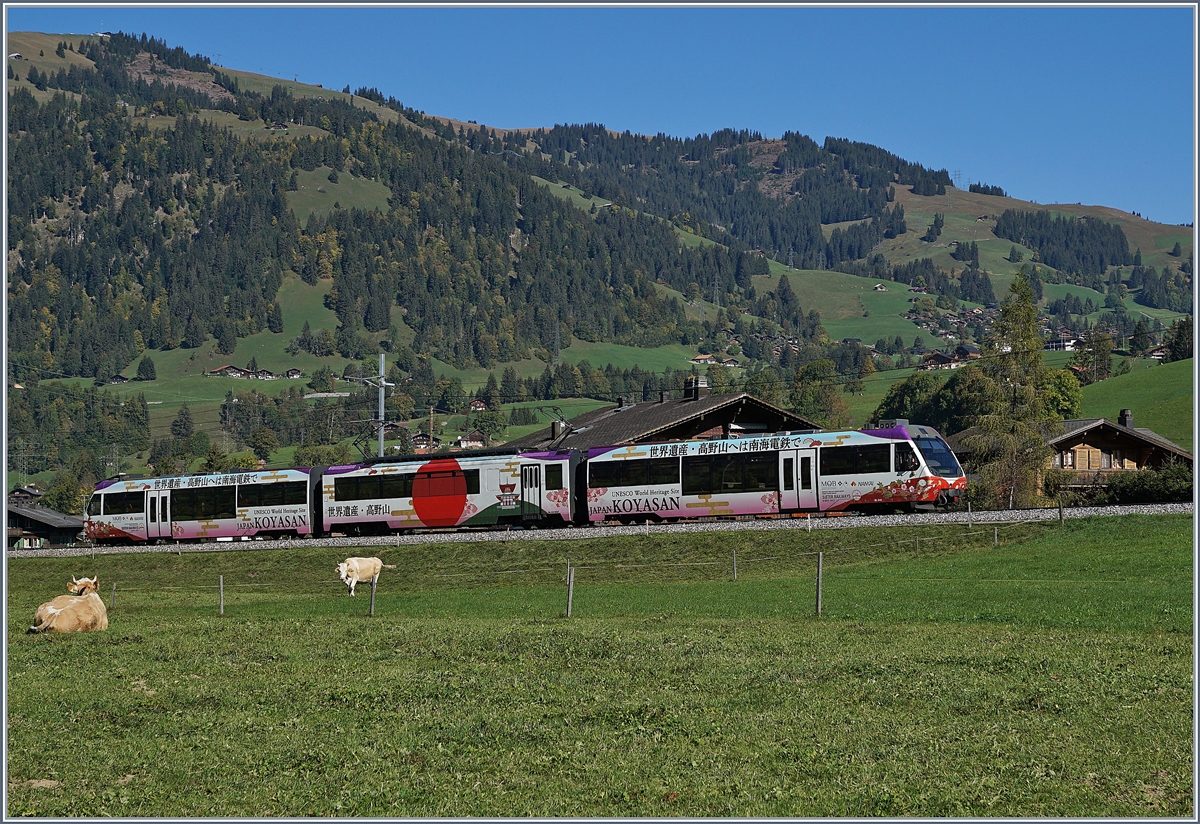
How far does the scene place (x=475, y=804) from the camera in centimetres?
1127

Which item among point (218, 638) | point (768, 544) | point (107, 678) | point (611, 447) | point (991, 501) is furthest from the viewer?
point (991, 501)

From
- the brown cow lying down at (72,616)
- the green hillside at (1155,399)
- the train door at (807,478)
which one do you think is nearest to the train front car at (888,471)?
the train door at (807,478)

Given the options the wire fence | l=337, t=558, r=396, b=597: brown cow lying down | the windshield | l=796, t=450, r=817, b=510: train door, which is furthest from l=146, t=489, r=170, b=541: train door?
the windshield

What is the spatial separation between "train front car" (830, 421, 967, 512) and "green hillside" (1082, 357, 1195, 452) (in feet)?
231

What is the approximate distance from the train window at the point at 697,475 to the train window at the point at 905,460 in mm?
7254

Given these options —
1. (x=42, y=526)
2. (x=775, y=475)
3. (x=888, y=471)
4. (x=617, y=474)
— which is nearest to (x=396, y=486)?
(x=617, y=474)

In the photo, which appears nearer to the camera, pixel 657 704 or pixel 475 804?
pixel 475 804

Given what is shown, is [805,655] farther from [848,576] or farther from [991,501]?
[991,501]

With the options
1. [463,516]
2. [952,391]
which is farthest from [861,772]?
[952,391]

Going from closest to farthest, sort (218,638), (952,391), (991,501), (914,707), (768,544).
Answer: (914,707) → (218,638) → (768,544) → (991,501) → (952,391)

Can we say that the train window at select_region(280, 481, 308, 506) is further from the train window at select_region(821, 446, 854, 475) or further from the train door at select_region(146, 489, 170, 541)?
the train window at select_region(821, 446, 854, 475)

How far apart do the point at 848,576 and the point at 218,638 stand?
19303 millimetres

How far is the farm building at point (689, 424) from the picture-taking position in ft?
196

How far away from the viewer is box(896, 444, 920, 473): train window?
45.7 metres
